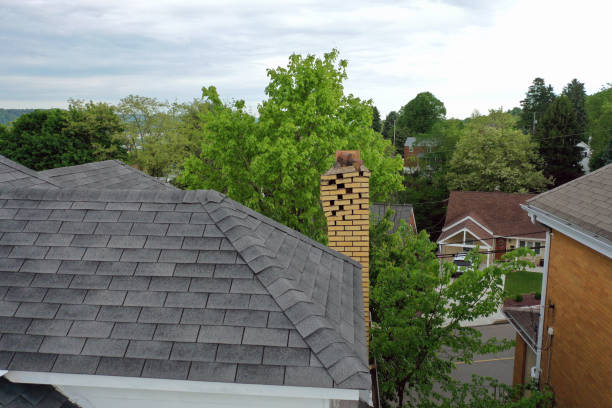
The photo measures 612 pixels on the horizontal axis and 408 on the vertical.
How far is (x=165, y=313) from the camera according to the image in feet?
12.9

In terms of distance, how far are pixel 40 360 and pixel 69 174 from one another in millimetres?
8033

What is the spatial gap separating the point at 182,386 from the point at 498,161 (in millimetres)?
37588

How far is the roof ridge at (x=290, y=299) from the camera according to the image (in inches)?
136

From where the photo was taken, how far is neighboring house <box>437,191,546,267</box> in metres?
30.4

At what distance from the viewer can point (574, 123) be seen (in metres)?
40.7

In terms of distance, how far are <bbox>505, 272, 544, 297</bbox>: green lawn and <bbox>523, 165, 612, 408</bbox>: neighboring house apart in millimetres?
16856

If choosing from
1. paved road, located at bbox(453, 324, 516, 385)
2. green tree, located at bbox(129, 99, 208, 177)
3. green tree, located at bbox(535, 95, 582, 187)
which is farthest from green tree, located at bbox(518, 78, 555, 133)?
paved road, located at bbox(453, 324, 516, 385)

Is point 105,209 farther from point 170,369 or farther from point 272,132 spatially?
point 272,132

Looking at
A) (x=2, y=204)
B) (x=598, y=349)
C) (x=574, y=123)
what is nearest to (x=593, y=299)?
(x=598, y=349)

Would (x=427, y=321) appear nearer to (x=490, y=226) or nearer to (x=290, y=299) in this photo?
(x=290, y=299)

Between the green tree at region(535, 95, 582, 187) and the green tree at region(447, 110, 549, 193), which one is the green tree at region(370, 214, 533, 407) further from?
the green tree at region(535, 95, 582, 187)

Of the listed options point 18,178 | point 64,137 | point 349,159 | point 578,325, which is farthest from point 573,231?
point 64,137

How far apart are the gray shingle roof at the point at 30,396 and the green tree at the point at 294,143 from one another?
1101cm

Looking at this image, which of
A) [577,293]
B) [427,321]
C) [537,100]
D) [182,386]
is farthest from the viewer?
[537,100]
